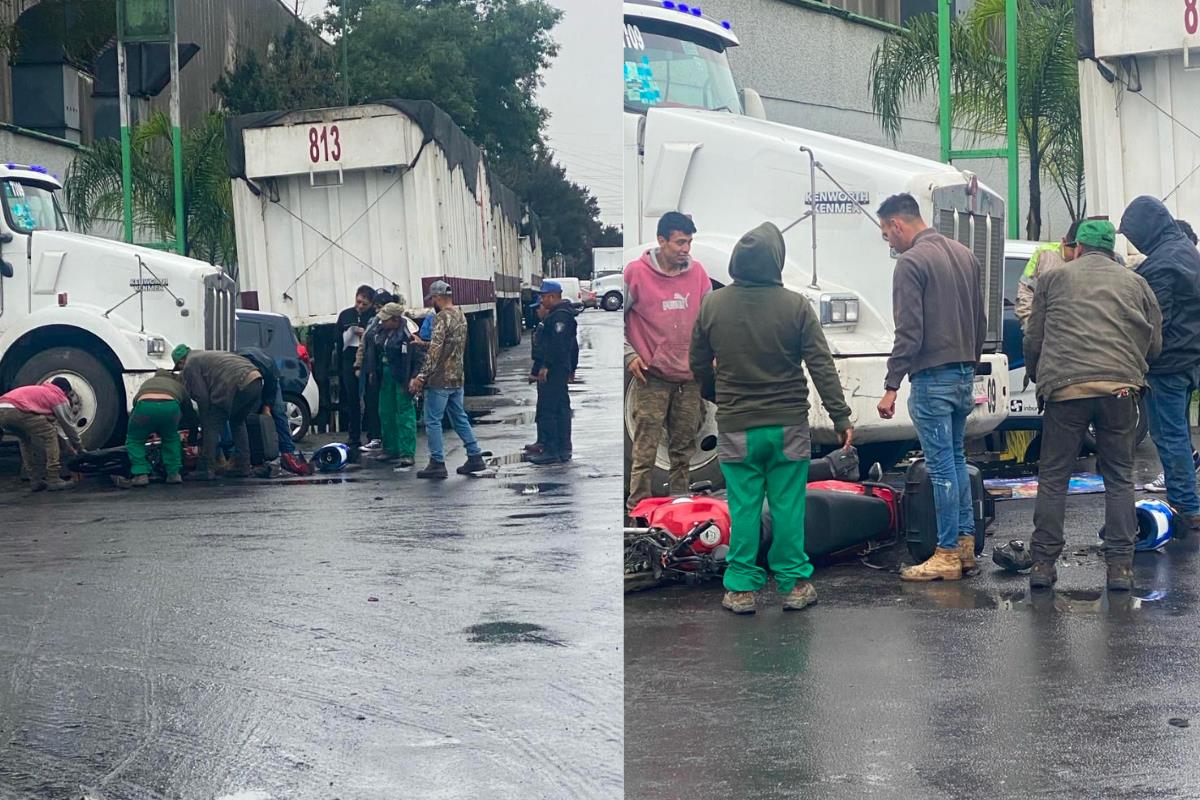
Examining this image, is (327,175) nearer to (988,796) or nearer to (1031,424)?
(1031,424)

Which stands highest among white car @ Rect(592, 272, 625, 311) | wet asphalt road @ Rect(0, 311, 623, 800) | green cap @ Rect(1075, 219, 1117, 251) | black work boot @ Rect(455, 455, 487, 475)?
green cap @ Rect(1075, 219, 1117, 251)

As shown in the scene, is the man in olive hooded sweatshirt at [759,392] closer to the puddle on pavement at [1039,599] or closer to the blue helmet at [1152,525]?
the puddle on pavement at [1039,599]

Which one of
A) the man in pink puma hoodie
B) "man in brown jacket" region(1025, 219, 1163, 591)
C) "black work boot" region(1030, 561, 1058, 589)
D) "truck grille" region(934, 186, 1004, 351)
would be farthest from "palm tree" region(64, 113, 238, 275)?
"black work boot" region(1030, 561, 1058, 589)

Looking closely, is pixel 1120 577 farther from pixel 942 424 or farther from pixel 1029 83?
pixel 1029 83

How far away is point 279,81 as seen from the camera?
10.8 m

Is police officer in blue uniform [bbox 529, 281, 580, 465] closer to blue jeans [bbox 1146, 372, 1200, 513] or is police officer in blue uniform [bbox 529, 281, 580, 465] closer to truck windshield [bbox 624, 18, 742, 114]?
truck windshield [bbox 624, 18, 742, 114]

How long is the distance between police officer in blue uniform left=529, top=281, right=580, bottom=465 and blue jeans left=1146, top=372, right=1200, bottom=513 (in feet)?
16.0

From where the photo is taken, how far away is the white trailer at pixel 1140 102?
11570 millimetres

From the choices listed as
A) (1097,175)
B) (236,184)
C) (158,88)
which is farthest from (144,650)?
(236,184)

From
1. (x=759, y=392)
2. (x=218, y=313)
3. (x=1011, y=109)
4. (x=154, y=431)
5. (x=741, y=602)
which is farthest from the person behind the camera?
(x=1011, y=109)

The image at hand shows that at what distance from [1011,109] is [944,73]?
8.98ft

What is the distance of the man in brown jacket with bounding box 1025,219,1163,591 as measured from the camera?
7.03 meters

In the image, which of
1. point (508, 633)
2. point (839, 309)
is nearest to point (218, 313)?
point (839, 309)

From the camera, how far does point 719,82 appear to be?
9016 mm
